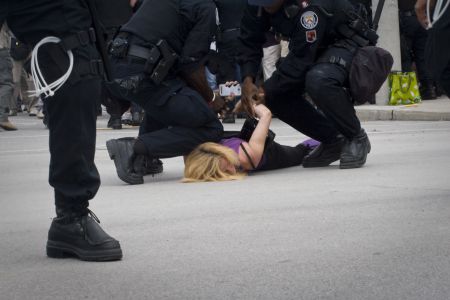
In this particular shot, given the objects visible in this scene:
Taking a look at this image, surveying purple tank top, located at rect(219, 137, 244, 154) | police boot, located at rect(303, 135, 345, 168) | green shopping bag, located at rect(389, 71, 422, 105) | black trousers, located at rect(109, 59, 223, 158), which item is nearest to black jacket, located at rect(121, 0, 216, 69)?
black trousers, located at rect(109, 59, 223, 158)

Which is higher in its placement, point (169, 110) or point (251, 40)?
point (251, 40)

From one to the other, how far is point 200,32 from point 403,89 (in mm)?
8301

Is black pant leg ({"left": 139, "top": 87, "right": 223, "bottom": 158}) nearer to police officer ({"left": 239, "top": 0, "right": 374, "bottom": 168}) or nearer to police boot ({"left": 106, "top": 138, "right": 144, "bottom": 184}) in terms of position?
police boot ({"left": 106, "top": 138, "right": 144, "bottom": 184})

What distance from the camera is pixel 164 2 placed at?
7.14 metres

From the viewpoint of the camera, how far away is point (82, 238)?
4.37 m

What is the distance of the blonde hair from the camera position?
7.07 m

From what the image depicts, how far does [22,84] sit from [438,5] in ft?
56.0

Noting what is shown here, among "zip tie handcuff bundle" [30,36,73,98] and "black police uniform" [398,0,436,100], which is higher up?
"zip tie handcuff bundle" [30,36,73,98]

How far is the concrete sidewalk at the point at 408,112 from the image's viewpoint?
1331cm

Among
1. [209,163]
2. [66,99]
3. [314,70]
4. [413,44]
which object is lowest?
[413,44]

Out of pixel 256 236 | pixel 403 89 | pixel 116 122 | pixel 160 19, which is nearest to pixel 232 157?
pixel 160 19

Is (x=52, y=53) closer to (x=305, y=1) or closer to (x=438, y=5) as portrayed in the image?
(x=438, y=5)

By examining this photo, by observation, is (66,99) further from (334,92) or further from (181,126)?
(334,92)

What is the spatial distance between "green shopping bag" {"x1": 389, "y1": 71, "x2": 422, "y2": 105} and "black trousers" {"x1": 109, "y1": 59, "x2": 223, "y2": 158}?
812cm
